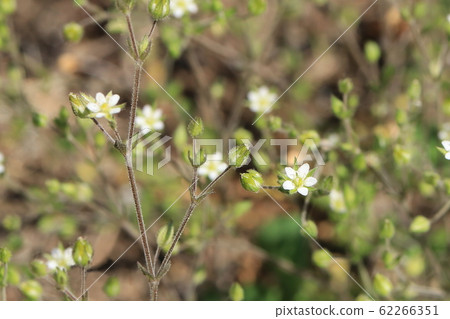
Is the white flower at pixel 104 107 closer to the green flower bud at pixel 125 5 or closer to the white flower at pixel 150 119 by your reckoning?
the green flower bud at pixel 125 5

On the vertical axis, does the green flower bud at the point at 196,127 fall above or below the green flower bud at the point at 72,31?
below

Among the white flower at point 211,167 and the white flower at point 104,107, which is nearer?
the white flower at point 104,107

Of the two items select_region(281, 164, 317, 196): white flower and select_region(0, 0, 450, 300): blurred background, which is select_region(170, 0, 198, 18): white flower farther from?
select_region(281, 164, 317, 196): white flower

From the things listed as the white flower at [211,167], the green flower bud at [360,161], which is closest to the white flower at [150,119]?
the white flower at [211,167]

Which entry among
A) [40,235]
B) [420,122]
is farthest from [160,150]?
[420,122]

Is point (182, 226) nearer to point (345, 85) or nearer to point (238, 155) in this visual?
point (238, 155)

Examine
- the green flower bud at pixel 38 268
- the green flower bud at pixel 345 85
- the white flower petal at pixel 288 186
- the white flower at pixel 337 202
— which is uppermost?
the green flower bud at pixel 345 85

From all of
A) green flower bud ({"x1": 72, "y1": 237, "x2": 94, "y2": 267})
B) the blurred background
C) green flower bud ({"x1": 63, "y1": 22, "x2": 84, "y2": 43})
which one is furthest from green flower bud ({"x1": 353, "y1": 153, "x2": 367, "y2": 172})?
green flower bud ({"x1": 63, "y1": 22, "x2": 84, "y2": 43})
